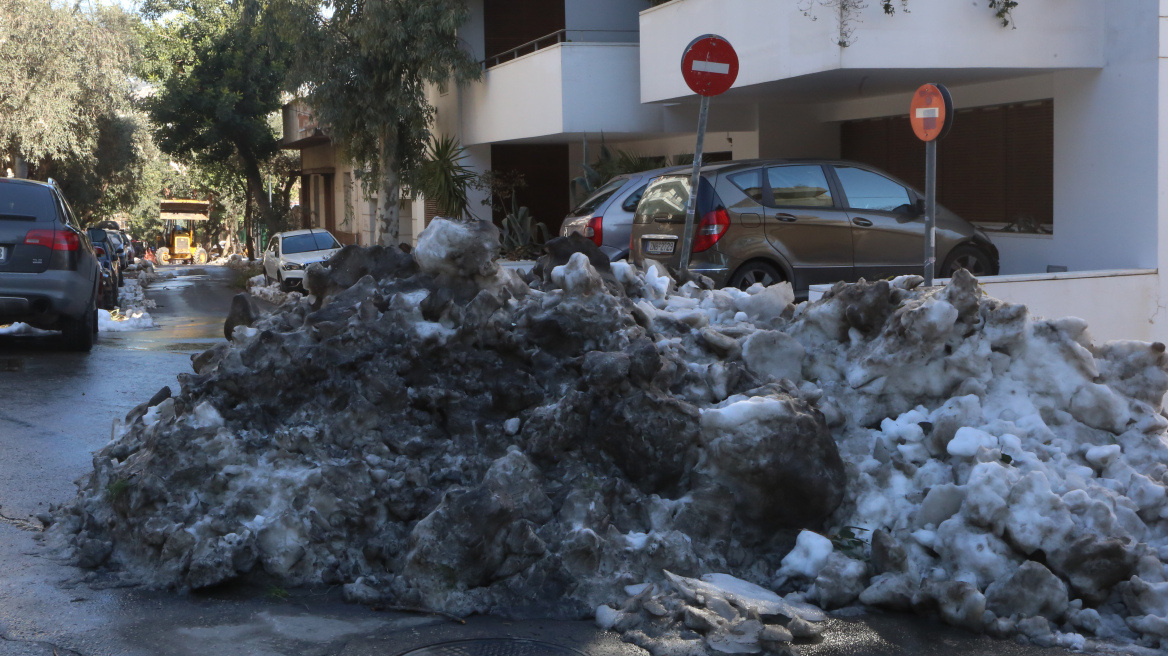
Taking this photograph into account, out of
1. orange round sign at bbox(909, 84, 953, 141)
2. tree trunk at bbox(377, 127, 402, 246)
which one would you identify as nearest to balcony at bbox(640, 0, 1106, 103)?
orange round sign at bbox(909, 84, 953, 141)

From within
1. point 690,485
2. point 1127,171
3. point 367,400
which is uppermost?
point 1127,171

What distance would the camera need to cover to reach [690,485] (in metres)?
4.76

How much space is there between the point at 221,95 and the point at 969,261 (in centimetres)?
2921

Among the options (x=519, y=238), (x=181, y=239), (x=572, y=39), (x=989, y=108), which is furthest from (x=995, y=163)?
(x=181, y=239)

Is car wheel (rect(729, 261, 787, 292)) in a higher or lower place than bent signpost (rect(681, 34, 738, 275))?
lower

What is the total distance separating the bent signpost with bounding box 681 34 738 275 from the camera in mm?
9352

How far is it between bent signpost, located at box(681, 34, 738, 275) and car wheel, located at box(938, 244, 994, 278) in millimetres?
3124

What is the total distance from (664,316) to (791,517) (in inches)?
62.8

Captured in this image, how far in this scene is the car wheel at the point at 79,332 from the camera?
11.0 metres

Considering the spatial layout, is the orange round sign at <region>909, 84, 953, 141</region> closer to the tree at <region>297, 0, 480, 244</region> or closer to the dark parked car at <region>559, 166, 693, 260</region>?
the dark parked car at <region>559, 166, 693, 260</region>

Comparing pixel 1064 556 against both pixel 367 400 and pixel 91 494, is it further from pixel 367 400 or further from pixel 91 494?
pixel 91 494

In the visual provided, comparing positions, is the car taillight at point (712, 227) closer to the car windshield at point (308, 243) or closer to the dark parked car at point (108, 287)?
the dark parked car at point (108, 287)

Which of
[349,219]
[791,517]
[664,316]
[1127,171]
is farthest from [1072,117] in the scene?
[349,219]

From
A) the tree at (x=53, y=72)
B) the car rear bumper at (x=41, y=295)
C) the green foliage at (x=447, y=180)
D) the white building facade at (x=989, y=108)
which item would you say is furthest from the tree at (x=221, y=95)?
the car rear bumper at (x=41, y=295)
